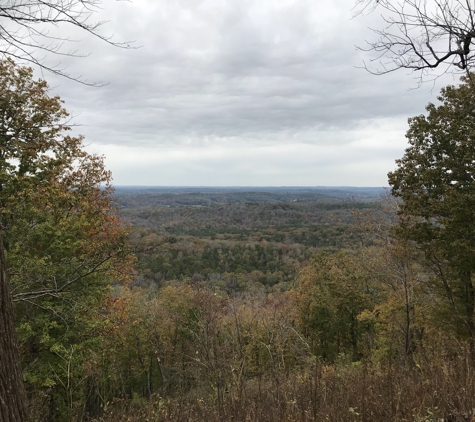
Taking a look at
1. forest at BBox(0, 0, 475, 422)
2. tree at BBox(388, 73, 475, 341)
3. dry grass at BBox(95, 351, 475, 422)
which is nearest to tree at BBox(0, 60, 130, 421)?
forest at BBox(0, 0, 475, 422)

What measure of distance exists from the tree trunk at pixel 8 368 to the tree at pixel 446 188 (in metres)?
9.67

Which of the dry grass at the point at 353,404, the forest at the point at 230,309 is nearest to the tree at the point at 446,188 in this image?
the forest at the point at 230,309

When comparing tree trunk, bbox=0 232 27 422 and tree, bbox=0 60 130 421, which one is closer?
tree trunk, bbox=0 232 27 422

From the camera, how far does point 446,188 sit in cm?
923

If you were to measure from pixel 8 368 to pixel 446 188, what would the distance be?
33.8 feet

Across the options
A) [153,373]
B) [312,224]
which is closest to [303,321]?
[153,373]

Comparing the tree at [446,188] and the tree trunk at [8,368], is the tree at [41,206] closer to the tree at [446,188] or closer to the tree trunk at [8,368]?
the tree trunk at [8,368]

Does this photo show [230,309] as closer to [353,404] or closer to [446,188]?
[353,404]

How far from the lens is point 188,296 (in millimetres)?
24859

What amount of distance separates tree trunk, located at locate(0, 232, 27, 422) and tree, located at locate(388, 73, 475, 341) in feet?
31.7

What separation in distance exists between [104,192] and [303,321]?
573 inches

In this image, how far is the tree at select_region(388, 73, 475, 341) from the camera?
907 centimetres

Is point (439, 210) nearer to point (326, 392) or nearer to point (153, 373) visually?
point (326, 392)

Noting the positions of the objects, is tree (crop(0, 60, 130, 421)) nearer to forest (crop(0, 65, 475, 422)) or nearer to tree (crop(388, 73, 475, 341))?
forest (crop(0, 65, 475, 422))
